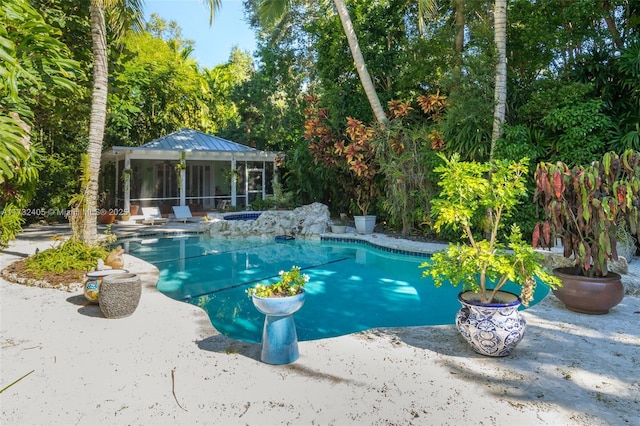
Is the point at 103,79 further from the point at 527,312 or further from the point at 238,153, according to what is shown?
the point at 238,153

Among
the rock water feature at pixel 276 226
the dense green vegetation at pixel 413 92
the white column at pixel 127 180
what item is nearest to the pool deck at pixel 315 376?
the dense green vegetation at pixel 413 92

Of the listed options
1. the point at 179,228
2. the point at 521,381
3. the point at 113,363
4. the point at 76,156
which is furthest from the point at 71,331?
the point at 76,156

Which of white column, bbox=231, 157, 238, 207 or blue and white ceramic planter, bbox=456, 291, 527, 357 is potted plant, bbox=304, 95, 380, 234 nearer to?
white column, bbox=231, 157, 238, 207

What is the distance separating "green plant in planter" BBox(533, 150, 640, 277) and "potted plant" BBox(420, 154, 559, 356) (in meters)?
0.94

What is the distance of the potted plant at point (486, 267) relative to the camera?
145 inches

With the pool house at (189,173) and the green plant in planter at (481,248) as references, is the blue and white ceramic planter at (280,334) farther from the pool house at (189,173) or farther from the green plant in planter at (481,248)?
the pool house at (189,173)

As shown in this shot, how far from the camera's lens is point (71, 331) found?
4.46 metres

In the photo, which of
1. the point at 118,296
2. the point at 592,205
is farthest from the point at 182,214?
the point at 592,205

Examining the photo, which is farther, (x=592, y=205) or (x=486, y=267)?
(x=592, y=205)

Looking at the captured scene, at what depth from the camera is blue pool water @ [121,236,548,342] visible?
5852mm

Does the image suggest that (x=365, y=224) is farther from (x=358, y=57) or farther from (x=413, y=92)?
(x=358, y=57)

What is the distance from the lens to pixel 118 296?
484 centimetres

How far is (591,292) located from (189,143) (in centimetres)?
1739

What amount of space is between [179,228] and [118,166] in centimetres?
653
